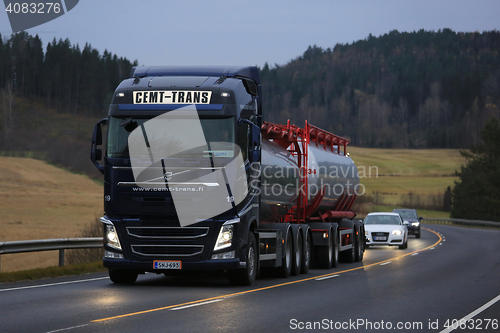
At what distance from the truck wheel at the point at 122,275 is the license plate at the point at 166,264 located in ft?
4.63

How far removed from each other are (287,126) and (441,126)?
583ft

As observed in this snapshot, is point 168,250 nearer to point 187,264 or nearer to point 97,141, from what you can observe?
point 187,264

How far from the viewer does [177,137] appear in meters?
13.4

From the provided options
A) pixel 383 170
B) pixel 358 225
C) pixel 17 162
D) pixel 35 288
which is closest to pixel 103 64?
pixel 383 170

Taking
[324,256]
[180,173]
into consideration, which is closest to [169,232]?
[180,173]

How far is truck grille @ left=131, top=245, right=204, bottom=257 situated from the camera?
1358cm

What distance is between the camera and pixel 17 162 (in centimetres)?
8175

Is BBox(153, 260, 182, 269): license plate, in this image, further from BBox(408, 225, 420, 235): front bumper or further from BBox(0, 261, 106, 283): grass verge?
BBox(408, 225, 420, 235): front bumper

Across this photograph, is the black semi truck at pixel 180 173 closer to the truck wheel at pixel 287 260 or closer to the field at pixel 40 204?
the truck wheel at pixel 287 260

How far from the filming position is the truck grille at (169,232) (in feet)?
44.3

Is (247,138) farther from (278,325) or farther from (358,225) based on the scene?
(358,225)

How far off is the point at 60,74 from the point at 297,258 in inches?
5889

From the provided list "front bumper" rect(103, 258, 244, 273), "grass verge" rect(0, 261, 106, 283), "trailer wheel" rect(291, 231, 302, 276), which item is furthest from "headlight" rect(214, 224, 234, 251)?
"grass verge" rect(0, 261, 106, 283)

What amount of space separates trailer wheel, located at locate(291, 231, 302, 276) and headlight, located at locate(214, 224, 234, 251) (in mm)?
4307
